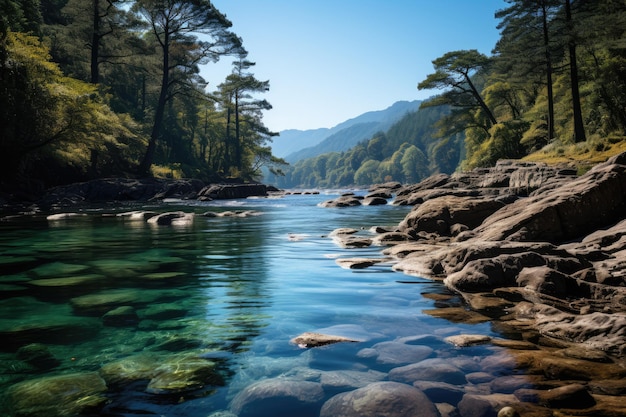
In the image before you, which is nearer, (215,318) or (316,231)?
(215,318)

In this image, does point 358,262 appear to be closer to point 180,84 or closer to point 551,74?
point 551,74

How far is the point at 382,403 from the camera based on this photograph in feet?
10.0

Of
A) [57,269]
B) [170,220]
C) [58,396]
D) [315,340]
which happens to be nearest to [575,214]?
[315,340]

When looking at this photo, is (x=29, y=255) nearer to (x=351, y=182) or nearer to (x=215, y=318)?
(x=215, y=318)

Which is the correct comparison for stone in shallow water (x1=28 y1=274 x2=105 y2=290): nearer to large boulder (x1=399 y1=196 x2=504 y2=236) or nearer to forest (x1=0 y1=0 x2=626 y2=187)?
large boulder (x1=399 y1=196 x2=504 y2=236)

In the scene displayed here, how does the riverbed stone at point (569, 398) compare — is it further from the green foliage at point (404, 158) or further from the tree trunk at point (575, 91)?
the green foliage at point (404, 158)

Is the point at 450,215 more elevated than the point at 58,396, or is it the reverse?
the point at 450,215

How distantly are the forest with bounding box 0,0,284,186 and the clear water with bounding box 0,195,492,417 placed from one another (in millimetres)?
14955

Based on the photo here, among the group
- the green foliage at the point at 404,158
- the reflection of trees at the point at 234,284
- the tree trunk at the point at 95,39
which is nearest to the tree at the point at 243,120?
the tree trunk at the point at 95,39

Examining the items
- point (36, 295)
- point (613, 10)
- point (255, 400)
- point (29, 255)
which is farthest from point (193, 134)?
point (255, 400)

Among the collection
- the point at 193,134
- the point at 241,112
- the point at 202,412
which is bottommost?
the point at 202,412

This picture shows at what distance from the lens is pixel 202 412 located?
3.05 metres

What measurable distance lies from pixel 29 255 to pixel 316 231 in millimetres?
8365

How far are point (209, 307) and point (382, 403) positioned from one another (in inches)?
132
